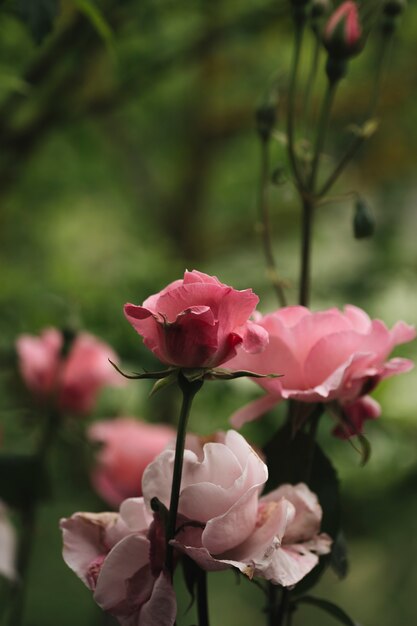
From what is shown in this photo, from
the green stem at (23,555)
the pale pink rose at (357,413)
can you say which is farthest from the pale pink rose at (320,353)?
the green stem at (23,555)

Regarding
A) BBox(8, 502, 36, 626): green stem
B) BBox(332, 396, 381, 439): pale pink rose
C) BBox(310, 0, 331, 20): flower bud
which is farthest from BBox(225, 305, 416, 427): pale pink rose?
BBox(8, 502, 36, 626): green stem

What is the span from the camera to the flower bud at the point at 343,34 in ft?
1.17

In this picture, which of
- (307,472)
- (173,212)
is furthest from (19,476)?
(173,212)

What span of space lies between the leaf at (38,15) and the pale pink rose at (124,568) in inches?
9.1

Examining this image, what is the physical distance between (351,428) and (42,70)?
44 centimetres

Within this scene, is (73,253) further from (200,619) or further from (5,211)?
(200,619)

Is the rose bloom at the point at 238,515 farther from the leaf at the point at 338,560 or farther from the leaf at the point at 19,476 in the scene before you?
the leaf at the point at 19,476

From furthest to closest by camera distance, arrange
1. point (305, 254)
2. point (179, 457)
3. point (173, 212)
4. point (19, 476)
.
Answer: point (173, 212)
point (19, 476)
point (305, 254)
point (179, 457)

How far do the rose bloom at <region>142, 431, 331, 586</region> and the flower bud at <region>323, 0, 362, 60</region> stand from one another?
0.55ft

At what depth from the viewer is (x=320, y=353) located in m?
0.33

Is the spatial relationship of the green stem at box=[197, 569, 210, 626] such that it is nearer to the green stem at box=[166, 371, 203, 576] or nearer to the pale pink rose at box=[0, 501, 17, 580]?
the green stem at box=[166, 371, 203, 576]

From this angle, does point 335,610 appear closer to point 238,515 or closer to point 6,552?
point 238,515

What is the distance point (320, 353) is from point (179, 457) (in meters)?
0.08

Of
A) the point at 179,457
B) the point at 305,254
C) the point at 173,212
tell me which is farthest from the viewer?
the point at 173,212
